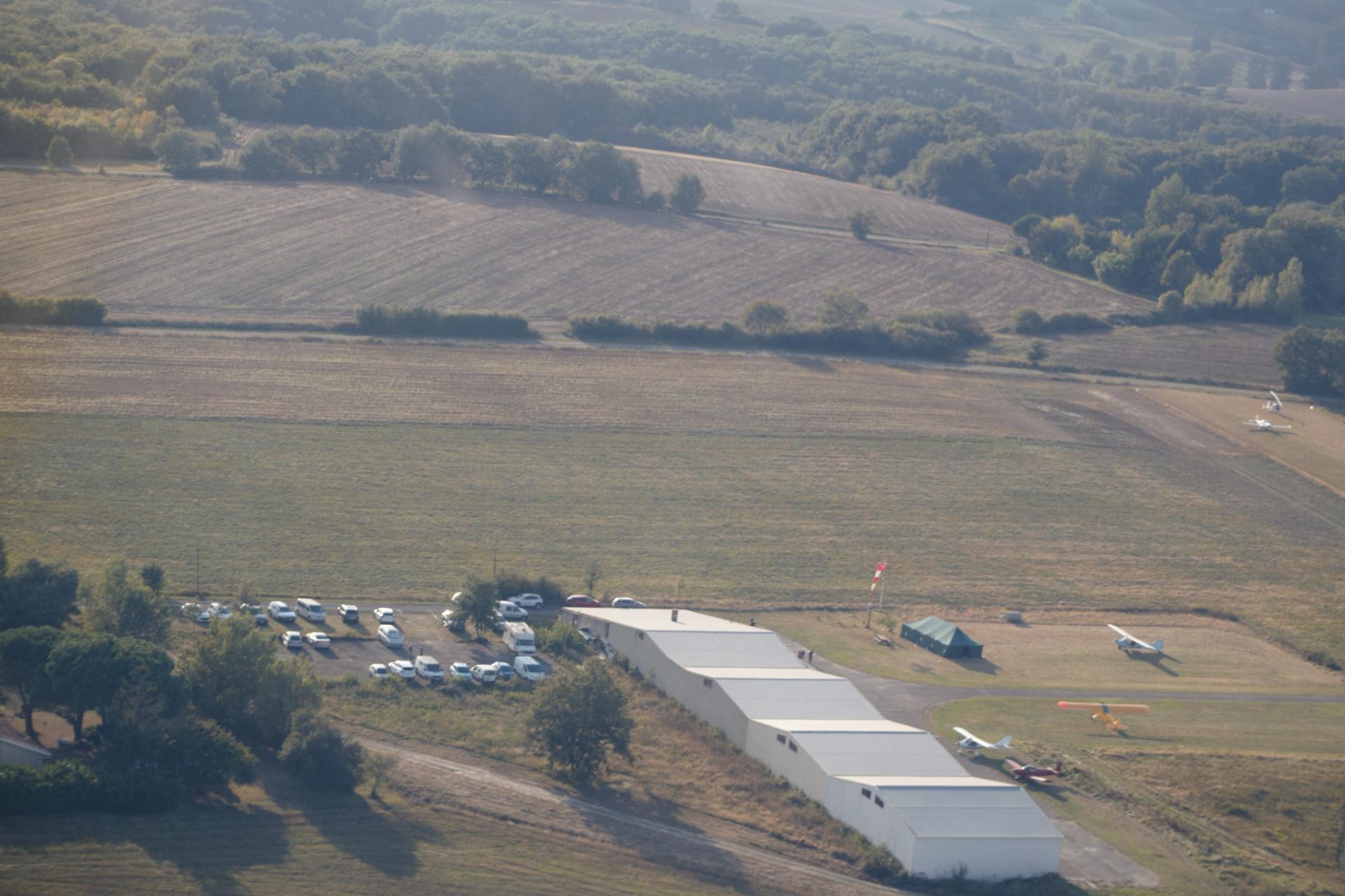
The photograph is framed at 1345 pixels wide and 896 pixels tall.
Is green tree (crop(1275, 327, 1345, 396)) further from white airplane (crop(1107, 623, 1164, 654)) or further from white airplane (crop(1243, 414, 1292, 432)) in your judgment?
white airplane (crop(1107, 623, 1164, 654))

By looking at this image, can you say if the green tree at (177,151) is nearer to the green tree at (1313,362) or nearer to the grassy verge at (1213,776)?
the grassy verge at (1213,776)

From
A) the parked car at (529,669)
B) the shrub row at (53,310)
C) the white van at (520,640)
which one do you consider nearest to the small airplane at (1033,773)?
the parked car at (529,669)

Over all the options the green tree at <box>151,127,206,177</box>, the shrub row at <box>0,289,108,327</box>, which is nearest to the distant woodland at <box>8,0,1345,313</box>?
the green tree at <box>151,127,206,177</box>

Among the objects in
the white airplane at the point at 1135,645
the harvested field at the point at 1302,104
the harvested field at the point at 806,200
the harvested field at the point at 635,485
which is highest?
the harvested field at the point at 1302,104

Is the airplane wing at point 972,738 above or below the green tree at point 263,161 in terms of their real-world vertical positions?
below

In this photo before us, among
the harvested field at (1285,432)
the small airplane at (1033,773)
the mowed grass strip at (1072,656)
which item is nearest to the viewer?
the small airplane at (1033,773)

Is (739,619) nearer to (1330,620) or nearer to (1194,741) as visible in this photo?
(1194,741)

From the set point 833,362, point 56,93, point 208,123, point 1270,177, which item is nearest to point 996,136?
point 1270,177
